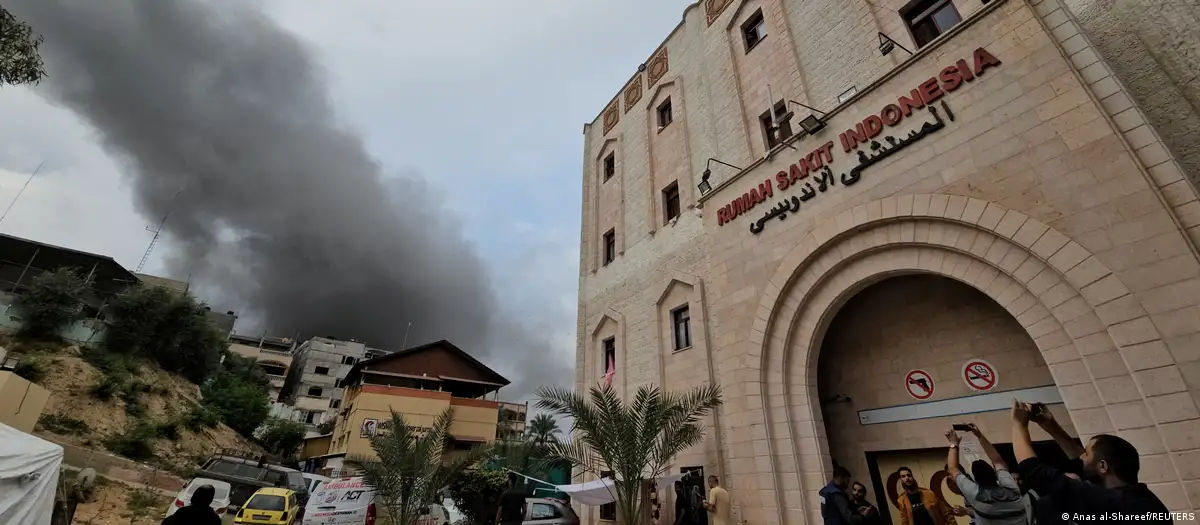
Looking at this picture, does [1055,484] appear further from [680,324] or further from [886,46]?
[680,324]

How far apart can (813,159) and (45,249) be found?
41.5 meters

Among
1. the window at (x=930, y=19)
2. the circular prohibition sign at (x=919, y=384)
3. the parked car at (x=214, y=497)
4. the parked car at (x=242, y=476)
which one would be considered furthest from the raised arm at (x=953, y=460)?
the parked car at (x=242, y=476)

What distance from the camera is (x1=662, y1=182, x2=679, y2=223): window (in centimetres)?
1295

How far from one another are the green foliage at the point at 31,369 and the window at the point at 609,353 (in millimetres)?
24229

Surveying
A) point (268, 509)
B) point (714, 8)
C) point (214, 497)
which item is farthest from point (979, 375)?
point (214, 497)

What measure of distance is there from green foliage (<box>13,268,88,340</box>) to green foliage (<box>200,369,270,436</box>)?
29.0 ft

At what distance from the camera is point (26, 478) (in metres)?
5.50

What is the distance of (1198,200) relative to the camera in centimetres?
402

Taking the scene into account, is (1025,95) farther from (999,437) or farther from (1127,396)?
(999,437)

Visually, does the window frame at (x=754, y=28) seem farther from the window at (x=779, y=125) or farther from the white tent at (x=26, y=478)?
the white tent at (x=26, y=478)

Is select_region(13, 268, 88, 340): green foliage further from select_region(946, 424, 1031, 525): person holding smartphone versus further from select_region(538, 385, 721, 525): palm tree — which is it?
select_region(946, 424, 1031, 525): person holding smartphone

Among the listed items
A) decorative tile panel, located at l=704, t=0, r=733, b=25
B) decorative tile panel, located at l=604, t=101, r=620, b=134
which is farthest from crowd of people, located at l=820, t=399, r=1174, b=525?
decorative tile panel, located at l=604, t=101, r=620, b=134

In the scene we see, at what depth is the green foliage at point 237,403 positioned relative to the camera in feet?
98.7

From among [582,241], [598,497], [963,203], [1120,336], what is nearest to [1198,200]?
[1120,336]
